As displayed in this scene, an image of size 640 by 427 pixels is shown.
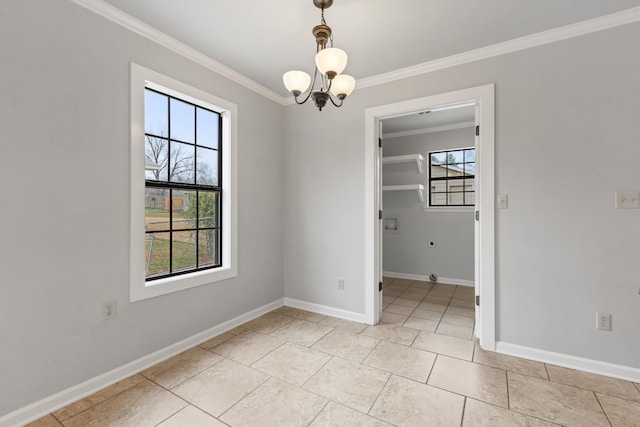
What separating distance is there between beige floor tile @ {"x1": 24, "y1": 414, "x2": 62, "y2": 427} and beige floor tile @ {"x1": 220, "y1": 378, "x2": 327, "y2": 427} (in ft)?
3.05

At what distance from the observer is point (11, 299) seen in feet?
5.21

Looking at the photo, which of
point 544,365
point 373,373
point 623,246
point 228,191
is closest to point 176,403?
point 373,373

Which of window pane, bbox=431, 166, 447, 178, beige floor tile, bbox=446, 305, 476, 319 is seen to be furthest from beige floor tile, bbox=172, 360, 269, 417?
window pane, bbox=431, 166, 447, 178

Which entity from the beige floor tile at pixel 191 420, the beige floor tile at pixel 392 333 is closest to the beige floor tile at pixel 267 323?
the beige floor tile at pixel 392 333

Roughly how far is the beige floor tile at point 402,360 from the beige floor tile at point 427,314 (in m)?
0.81

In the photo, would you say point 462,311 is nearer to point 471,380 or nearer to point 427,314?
point 427,314

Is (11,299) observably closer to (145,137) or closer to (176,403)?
(176,403)

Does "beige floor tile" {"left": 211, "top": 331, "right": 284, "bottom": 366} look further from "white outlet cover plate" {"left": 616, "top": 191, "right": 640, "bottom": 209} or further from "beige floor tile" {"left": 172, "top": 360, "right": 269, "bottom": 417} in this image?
"white outlet cover plate" {"left": 616, "top": 191, "right": 640, "bottom": 209}

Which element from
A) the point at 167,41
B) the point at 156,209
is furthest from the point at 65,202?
the point at 167,41

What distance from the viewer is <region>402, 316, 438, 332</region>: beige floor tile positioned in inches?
115

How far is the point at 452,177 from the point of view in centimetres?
472

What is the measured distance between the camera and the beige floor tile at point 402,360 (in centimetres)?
211

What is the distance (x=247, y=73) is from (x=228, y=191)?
1230mm

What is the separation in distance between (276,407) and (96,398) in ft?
3.84
